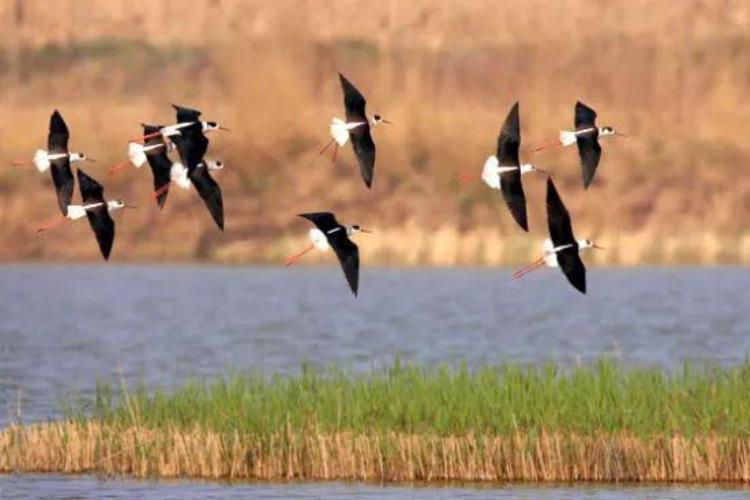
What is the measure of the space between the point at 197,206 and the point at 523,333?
37.5 m

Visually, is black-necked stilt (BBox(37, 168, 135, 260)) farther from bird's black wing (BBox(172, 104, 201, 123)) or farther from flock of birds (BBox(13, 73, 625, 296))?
bird's black wing (BBox(172, 104, 201, 123))

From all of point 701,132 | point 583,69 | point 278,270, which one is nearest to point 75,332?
point 278,270

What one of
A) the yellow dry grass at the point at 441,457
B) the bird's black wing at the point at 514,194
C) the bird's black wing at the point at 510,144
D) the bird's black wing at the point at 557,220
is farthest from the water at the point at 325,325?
the bird's black wing at the point at 510,144

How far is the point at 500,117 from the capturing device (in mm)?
109812

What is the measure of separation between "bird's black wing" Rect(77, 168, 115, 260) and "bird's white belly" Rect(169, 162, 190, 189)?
2.34 ft

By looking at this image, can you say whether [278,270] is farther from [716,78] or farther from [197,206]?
[716,78]

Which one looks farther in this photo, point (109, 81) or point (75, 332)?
point (109, 81)

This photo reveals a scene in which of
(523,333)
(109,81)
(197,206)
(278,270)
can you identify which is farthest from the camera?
(109,81)

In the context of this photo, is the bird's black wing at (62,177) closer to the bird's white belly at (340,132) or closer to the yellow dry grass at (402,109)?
the bird's white belly at (340,132)

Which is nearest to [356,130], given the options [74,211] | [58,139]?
[74,211]

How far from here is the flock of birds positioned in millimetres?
24156

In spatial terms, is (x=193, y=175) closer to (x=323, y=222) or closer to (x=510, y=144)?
(x=323, y=222)

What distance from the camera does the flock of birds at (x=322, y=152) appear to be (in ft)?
79.3

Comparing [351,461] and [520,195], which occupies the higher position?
[520,195]
